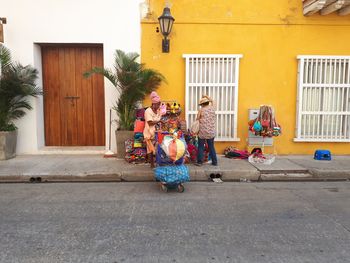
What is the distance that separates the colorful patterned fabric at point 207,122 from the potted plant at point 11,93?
163 inches

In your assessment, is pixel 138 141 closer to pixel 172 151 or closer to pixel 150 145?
pixel 150 145

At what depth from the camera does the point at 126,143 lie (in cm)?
760

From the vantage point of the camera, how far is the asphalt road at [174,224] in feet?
11.2

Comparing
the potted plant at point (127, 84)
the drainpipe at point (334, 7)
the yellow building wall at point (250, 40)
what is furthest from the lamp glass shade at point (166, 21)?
the drainpipe at point (334, 7)

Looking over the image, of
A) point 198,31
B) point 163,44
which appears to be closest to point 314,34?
point 198,31

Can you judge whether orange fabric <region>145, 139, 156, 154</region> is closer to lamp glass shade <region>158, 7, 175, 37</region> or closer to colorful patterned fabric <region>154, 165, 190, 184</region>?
colorful patterned fabric <region>154, 165, 190, 184</region>

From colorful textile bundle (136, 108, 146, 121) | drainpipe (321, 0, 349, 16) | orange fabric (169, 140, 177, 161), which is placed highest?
drainpipe (321, 0, 349, 16)

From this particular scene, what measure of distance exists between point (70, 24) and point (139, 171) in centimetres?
413

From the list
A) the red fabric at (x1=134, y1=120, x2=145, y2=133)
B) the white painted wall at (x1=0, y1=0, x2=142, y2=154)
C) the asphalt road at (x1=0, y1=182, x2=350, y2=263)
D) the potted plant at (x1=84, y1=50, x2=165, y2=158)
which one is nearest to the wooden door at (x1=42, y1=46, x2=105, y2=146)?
the white painted wall at (x1=0, y1=0, x2=142, y2=154)

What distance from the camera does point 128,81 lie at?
24.8 feet

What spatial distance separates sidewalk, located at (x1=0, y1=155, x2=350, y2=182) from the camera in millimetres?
6633

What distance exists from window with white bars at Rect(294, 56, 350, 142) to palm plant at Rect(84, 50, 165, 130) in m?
3.64

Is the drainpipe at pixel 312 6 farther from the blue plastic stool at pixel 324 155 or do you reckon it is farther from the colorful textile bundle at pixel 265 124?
the blue plastic stool at pixel 324 155

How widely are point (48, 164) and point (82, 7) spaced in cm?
390
